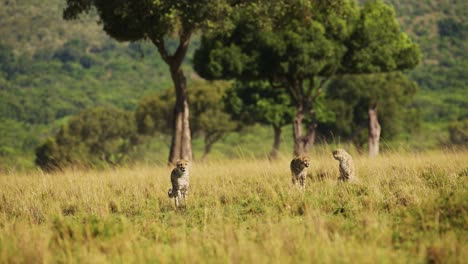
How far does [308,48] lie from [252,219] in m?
18.9

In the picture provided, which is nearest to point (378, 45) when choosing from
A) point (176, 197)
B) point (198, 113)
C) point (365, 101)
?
point (176, 197)

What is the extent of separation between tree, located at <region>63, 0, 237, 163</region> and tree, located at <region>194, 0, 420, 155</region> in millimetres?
4075

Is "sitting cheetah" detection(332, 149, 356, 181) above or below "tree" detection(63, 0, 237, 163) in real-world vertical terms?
below

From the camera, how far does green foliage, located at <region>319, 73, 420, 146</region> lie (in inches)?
2498

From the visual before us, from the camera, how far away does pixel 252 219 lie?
9.41 meters

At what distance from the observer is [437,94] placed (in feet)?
452

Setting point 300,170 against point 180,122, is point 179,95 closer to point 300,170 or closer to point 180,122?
point 180,122

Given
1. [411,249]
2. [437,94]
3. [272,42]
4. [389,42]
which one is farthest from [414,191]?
[437,94]

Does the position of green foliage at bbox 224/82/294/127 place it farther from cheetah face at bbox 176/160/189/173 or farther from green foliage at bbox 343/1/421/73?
cheetah face at bbox 176/160/189/173

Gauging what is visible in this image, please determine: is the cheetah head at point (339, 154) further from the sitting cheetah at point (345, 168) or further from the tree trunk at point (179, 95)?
the tree trunk at point (179, 95)

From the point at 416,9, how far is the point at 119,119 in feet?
416

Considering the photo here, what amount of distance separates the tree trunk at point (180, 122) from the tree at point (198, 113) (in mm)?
44773

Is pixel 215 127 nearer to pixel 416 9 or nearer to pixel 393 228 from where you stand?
pixel 393 228

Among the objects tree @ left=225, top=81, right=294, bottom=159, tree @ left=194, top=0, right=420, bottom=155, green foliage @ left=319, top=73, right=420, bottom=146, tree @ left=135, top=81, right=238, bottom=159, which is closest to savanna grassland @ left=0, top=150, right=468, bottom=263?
tree @ left=194, top=0, right=420, bottom=155
